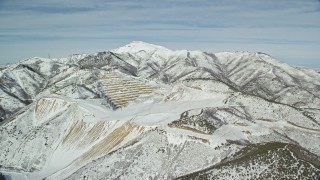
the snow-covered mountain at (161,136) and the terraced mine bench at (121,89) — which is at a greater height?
the snow-covered mountain at (161,136)

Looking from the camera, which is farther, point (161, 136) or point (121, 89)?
point (121, 89)

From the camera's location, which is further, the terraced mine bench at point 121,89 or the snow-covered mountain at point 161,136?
the terraced mine bench at point 121,89

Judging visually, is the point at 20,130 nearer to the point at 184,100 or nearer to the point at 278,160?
the point at 184,100

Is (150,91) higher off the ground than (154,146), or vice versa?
(154,146)

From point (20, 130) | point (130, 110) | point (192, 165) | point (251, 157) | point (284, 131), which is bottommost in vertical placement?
point (20, 130)

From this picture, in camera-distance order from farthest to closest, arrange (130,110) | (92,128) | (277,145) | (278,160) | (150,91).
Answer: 1. (150,91)
2. (130,110)
3. (92,128)
4. (277,145)
5. (278,160)

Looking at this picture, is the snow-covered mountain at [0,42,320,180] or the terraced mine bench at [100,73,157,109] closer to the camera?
the snow-covered mountain at [0,42,320,180]

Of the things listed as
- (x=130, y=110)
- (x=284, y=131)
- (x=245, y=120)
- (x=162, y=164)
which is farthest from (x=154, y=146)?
(x=130, y=110)

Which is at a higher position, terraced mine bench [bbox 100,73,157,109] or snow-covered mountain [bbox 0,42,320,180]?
snow-covered mountain [bbox 0,42,320,180]

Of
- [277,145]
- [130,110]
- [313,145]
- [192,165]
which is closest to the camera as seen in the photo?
[277,145]

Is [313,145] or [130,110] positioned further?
[130,110]

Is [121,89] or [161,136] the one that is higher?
[161,136]
